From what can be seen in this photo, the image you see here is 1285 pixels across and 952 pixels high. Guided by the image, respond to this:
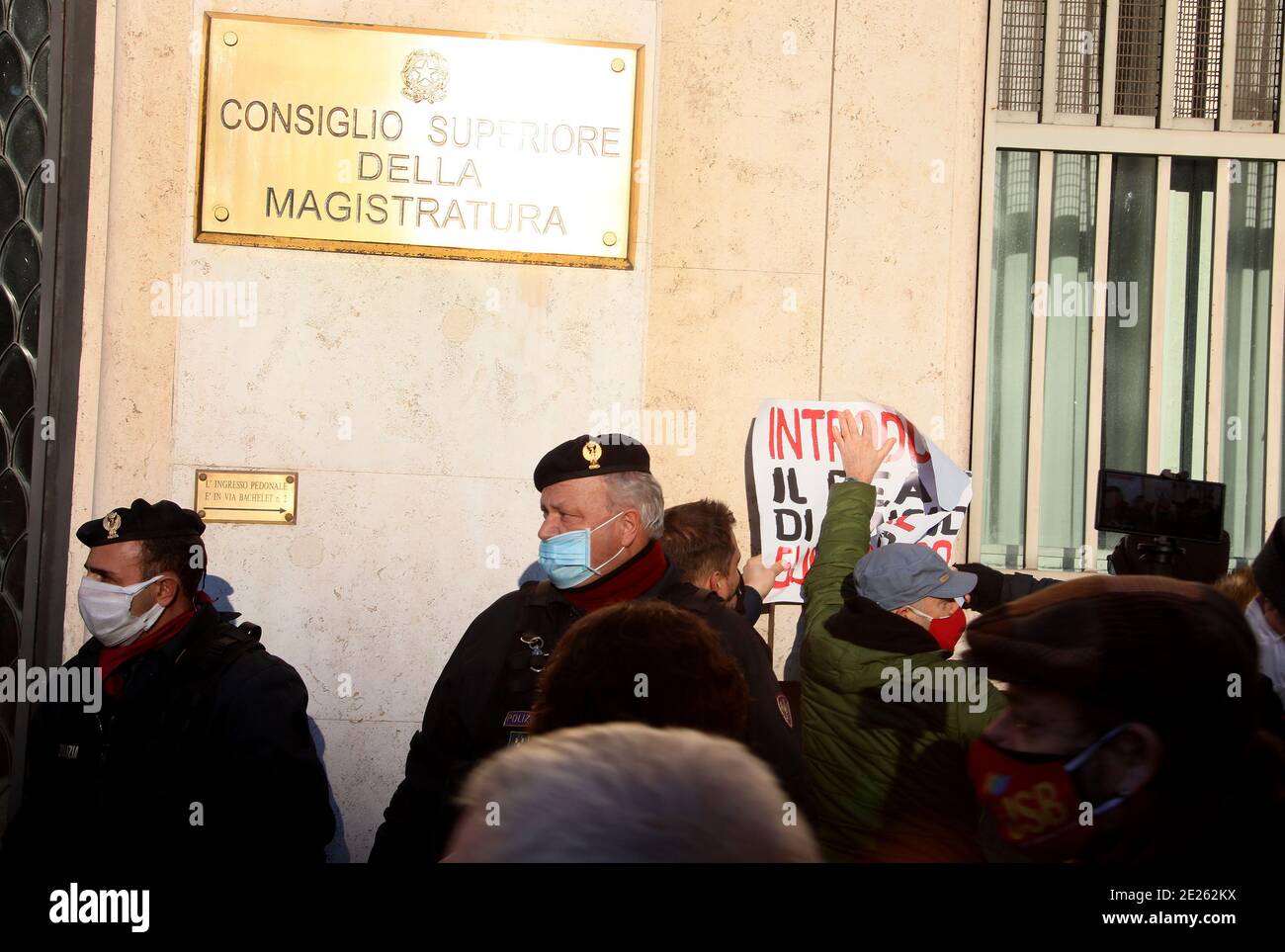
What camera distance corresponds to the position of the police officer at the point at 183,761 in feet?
11.1

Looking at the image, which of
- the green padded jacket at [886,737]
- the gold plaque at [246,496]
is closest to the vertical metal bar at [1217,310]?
the green padded jacket at [886,737]

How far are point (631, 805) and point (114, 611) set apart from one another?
314 centimetres

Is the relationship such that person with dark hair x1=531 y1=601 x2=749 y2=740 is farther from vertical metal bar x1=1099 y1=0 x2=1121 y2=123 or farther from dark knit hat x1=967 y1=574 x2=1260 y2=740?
vertical metal bar x1=1099 y1=0 x2=1121 y2=123

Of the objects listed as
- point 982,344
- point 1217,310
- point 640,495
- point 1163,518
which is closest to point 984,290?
point 982,344

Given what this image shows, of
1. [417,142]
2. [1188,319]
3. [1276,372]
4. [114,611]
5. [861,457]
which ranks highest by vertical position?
[417,142]

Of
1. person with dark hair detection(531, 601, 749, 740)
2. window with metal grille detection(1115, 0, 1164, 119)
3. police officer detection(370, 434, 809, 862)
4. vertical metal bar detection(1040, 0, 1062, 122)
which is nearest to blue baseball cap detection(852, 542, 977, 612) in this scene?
police officer detection(370, 434, 809, 862)

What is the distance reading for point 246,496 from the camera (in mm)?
5219

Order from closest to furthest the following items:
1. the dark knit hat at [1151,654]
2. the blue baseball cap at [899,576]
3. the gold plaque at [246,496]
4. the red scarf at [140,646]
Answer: the dark knit hat at [1151,654]
the blue baseball cap at [899,576]
the red scarf at [140,646]
the gold plaque at [246,496]

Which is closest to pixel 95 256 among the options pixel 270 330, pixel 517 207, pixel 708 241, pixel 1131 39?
pixel 270 330

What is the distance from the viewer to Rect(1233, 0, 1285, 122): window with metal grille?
6.52 meters

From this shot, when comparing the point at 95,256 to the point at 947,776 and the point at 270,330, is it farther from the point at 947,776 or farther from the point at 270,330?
the point at 947,776

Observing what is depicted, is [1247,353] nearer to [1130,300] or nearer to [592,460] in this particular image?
[1130,300]

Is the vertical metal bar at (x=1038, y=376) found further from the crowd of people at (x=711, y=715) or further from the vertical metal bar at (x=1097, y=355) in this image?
the crowd of people at (x=711, y=715)

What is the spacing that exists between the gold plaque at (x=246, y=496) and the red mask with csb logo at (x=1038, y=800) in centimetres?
386
